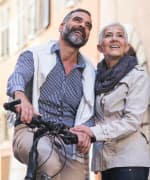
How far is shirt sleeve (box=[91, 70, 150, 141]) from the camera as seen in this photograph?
14.9 feet

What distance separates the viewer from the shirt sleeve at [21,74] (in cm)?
430

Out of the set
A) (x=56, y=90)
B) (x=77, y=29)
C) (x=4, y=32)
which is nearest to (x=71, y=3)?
(x=4, y=32)

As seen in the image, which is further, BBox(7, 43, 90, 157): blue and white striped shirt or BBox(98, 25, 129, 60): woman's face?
BBox(98, 25, 129, 60): woman's face

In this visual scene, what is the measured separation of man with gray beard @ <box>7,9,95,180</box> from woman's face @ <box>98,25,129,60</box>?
153 mm

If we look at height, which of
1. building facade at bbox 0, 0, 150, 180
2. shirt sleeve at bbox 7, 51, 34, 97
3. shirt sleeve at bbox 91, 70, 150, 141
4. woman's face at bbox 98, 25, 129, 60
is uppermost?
building facade at bbox 0, 0, 150, 180

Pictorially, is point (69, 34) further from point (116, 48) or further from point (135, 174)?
point (135, 174)

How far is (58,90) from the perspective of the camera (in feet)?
14.7

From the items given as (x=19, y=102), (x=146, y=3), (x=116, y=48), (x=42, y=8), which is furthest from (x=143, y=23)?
(x=42, y=8)

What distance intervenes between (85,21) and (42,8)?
1174 cm

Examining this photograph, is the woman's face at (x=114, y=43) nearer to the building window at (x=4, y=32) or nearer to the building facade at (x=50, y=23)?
the building facade at (x=50, y=23)

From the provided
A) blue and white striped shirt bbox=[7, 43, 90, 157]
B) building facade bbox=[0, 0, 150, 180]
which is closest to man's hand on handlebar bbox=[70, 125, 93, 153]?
blue and white striped shirt bbox=[7, 43, 90, 157]

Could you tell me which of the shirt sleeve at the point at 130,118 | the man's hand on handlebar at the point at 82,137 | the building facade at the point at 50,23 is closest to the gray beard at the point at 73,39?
the shirt sleeve at the point at 130,118

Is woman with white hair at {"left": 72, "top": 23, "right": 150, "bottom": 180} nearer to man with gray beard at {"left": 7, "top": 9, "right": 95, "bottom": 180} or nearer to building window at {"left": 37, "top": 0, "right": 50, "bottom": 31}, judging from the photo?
man with gray beard at {"left": 7, "top": 9, "right": 95, "bottom": 180}

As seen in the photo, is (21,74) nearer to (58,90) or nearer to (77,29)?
(58,90)
